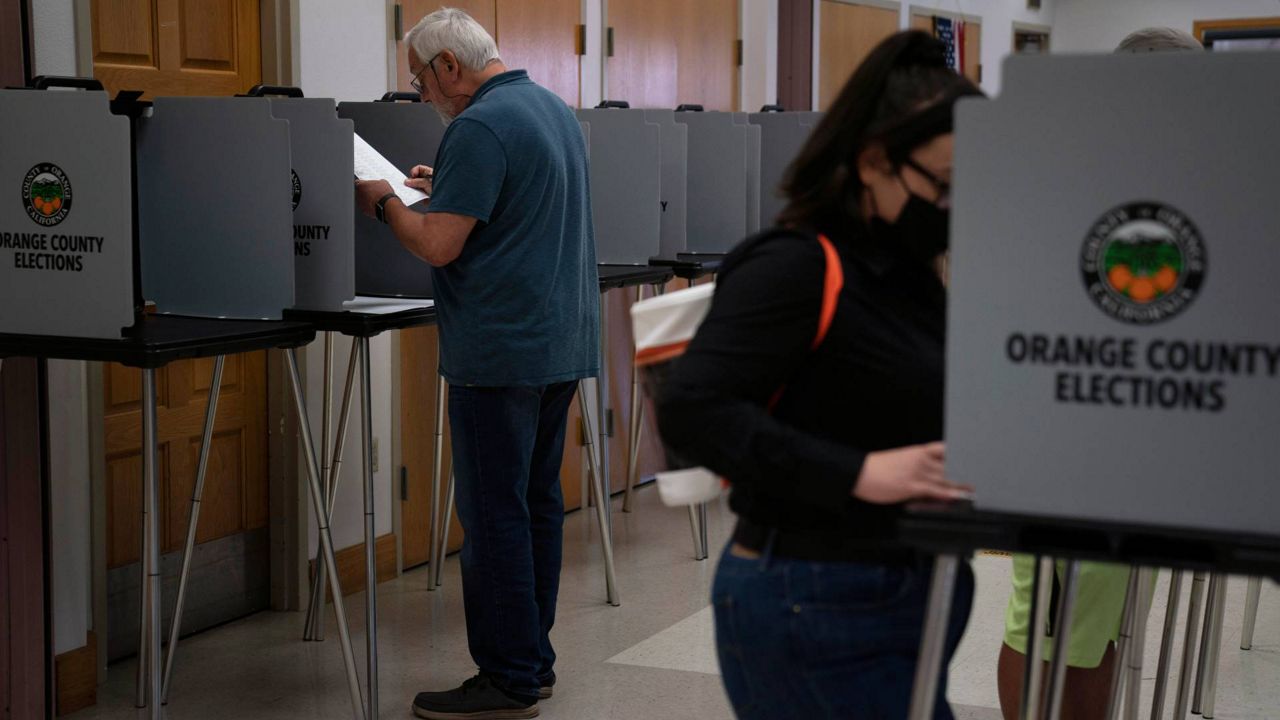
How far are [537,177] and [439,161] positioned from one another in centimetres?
18

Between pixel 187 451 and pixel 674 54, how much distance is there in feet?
8.75

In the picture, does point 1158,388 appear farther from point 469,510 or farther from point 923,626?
point 469,510

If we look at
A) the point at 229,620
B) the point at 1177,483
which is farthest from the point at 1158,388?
the point at 229,620

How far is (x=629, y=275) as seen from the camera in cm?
387

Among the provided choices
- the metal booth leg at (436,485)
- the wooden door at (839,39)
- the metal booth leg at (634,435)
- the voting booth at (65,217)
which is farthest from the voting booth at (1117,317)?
the wooden door at (839,39)

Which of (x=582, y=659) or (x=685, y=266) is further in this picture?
(x=685, y=266)

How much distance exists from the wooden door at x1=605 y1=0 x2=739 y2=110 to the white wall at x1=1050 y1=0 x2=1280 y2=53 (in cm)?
621

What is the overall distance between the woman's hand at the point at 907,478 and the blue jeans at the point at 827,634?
0.09 metres

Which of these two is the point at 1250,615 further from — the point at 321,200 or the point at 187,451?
the point at 187,451

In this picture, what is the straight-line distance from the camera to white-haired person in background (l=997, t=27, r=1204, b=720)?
219 cm

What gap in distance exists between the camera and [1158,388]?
115 cm

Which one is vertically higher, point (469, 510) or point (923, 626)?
point (923, 626)

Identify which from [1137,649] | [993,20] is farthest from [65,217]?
[993,20]

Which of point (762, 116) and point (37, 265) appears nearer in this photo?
point (37, 265)
